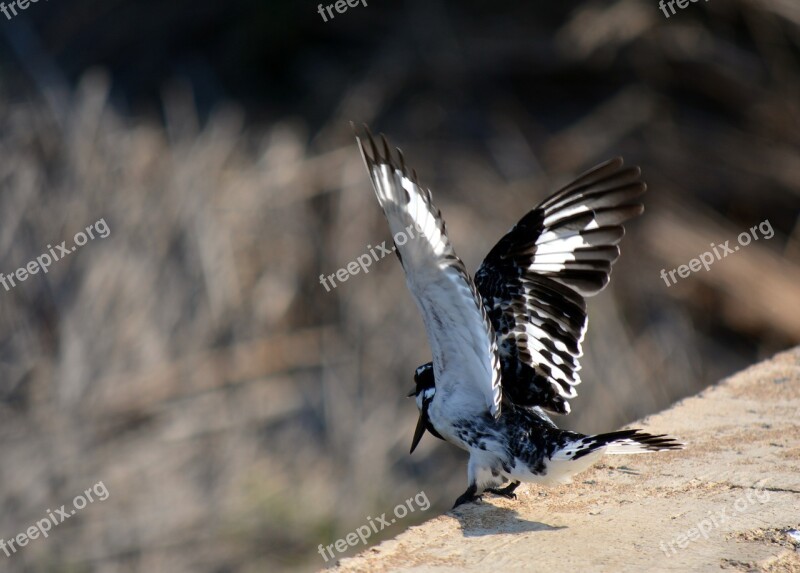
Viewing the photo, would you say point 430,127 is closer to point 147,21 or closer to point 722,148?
point 722,148

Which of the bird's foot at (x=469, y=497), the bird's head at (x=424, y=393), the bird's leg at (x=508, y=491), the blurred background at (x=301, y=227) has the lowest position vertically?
the bird's leg at (x=508, y=491)

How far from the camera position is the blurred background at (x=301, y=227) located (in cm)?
702

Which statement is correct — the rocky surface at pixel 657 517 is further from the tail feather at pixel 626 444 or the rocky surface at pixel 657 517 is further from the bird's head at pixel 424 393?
the bird's head at pixel 424 393

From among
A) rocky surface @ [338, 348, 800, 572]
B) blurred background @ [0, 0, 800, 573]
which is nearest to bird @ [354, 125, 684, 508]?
rocky surface @ [338, 348, 800, 572]

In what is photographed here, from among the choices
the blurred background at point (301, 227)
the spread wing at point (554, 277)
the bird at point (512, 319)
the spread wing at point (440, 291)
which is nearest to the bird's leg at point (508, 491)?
the bird at point (512, 319)

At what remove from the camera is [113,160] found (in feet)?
26.3

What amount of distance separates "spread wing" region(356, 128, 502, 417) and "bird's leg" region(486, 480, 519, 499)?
24 centimetres

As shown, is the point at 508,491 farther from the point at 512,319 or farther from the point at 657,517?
the point at 512,319

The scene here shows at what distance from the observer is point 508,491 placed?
3.44m

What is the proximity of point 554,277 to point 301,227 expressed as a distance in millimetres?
4699

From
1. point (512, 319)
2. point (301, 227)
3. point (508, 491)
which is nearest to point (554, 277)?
point (512, 319)

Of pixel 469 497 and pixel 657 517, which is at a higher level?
pixel 469 497

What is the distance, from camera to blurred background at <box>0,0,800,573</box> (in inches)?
277

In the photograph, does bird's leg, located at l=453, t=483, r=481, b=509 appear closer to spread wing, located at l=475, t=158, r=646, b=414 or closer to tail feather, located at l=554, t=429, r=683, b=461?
tail feather, located at l=554, t=429, r=683, b=461
